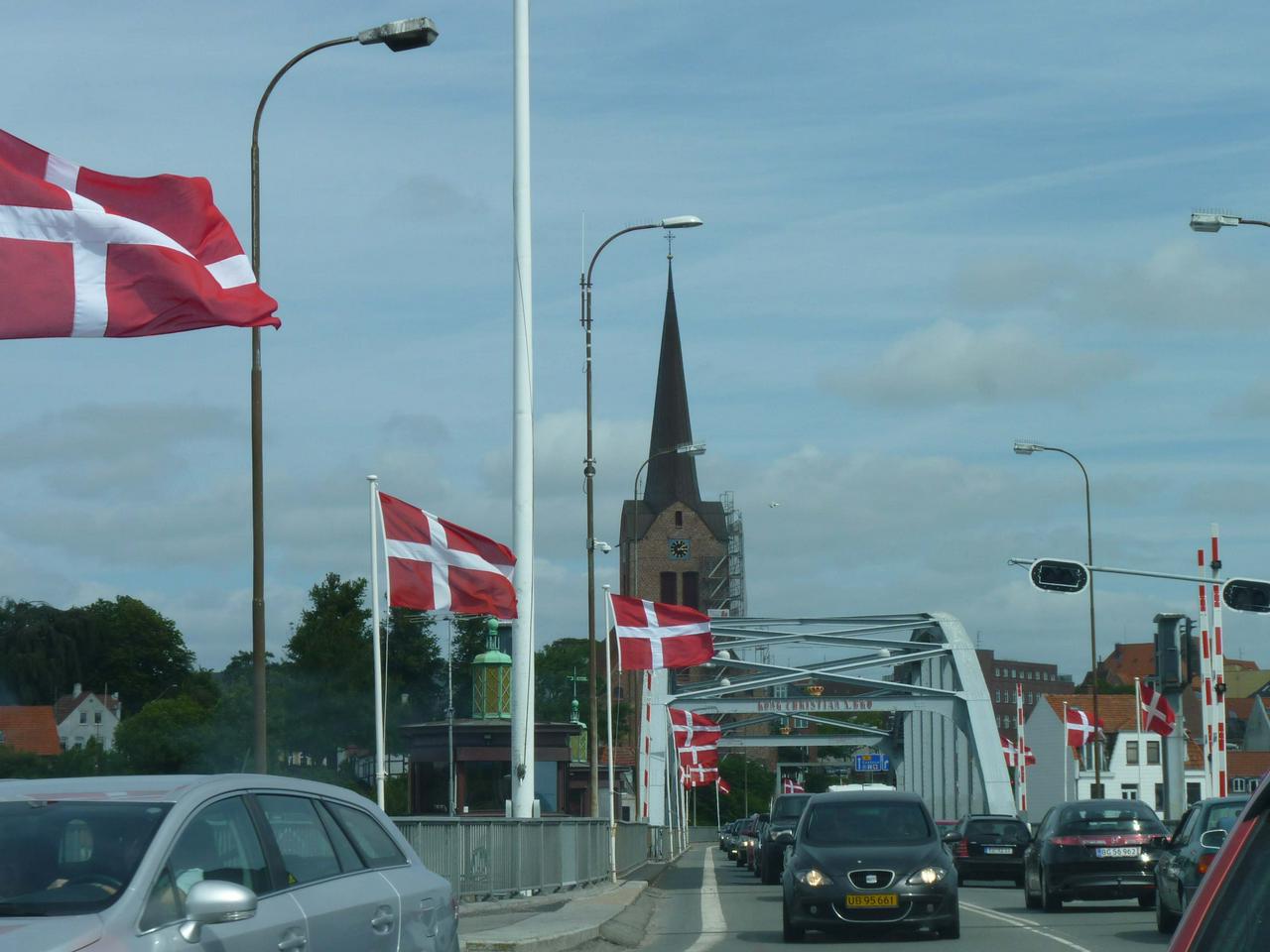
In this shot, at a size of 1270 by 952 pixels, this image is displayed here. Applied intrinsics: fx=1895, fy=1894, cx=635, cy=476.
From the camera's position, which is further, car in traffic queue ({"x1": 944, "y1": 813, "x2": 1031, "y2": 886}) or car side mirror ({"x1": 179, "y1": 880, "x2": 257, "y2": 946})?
car in traffic queue ({"x1": 944, "y1": 813, "x2": 1031, "y2": 886})

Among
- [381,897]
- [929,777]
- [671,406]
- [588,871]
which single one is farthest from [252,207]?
[671,406]

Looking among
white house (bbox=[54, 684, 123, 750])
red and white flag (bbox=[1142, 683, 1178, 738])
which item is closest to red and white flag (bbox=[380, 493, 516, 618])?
red and white flag (bbox=[1142, 683, 1178, 738])

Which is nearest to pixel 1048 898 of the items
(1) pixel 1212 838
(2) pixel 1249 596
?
(1) pixel 1212 838

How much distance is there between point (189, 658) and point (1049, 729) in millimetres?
64222

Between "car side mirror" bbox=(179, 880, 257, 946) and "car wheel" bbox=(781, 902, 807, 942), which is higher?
"car side mirror" bbox=(179, 880, 257, 946)

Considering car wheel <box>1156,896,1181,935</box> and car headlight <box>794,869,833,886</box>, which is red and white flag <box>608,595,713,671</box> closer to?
car headlight <box>794,869,833,886</box>

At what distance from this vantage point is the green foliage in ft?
279

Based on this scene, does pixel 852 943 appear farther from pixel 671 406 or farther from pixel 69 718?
pixel 671 406

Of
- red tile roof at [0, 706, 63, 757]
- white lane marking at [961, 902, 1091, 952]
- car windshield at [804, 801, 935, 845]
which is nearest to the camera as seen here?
white lane marking at [961, 902, 1091, 952]

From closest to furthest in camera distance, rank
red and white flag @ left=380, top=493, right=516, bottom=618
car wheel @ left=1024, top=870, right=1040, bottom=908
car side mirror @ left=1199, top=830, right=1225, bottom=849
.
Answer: car side mirror @ left=1199, top=830, right=1225, bottom=849 < red and white flag @ left=380, top=493, right=516, bottom=618 < car wheel @ left=1024, top=870, right=1040, bottom=908

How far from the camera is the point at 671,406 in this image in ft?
467

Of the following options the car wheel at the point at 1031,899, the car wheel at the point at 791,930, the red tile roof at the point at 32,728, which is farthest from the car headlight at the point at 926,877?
the red tile roof at the point at 32,728

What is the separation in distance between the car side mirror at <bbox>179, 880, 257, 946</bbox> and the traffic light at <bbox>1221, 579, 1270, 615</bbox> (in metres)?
30.8

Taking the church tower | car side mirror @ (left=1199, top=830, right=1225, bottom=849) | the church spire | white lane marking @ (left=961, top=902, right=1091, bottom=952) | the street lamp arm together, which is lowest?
white lane marking @ (left=961, top=902, right=1091, bottom=952)
